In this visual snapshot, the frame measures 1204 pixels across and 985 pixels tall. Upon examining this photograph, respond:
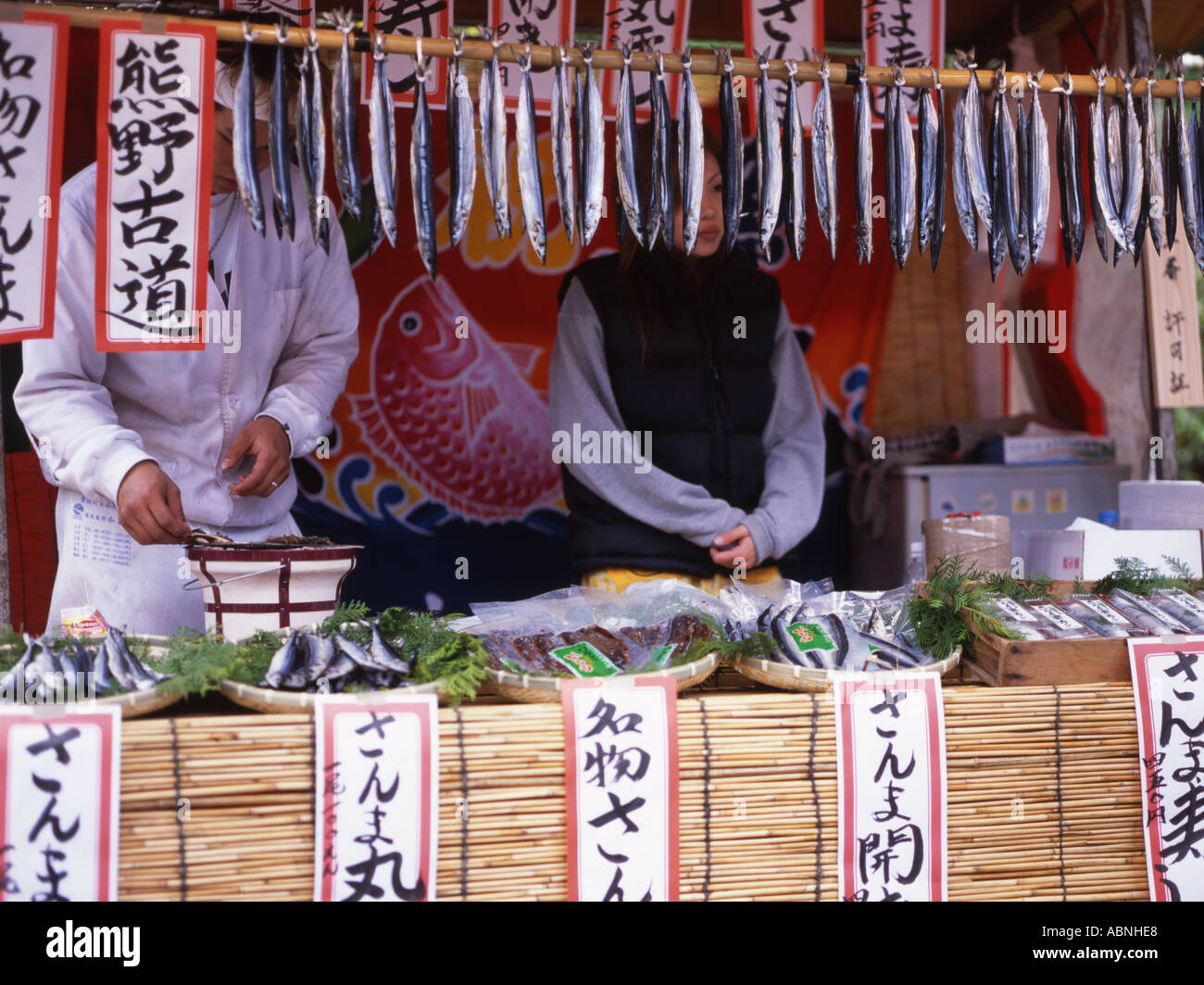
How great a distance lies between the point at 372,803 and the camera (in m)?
2.06

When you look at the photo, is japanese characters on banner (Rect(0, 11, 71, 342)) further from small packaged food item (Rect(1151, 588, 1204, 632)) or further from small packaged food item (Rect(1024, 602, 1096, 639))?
small packaged food item (Rect(1151, 588, 1204, 632))

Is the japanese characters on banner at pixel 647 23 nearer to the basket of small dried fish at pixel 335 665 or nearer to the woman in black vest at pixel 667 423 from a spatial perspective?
the woman in black vest at pixel 667 423

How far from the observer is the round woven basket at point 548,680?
223 cm

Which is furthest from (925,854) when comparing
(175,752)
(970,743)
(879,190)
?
(879,190)

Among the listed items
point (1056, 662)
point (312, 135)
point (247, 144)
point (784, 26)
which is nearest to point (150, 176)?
point (247, 144)

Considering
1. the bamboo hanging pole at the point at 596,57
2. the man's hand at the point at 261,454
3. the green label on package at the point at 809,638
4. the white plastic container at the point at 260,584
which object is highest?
the bamboo hanging pole at the point at 596,57

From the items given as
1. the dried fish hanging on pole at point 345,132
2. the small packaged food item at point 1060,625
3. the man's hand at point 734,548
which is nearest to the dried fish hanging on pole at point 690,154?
the dried fish hanging on pole at point 345,132

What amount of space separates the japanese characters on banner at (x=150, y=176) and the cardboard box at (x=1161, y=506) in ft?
12.2

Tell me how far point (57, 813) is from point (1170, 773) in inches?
93.1

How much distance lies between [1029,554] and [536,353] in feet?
8.96

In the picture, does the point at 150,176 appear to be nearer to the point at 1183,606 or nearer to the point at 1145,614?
the point at 1145,614

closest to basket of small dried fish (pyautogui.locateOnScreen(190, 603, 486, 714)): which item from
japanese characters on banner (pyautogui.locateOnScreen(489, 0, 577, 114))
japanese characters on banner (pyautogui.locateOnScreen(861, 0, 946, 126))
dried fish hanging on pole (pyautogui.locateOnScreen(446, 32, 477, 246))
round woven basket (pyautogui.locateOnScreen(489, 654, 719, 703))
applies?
round woven basket (pyautogui.locateOnScreen(489, 654, 719, 703))

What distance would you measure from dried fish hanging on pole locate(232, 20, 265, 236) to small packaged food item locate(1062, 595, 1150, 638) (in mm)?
2226

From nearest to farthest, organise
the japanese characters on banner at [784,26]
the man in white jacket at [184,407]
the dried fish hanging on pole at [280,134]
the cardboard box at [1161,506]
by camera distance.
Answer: the dried fish hanging on pole at [280,134] < the man in white jacket at [184,407] < the cardboard box at [1161,506] < the japanese characters on banner at [784,26]
